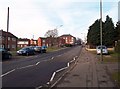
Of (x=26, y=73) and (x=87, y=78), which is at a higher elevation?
(x=26, y=73)

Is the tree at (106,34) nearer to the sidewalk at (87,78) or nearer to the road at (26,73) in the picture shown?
the road at (26,73)

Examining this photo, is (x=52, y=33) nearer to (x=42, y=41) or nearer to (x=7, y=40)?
(x=7, y=40)

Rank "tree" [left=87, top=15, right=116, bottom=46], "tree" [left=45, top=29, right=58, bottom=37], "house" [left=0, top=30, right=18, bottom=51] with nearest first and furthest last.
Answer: "tree" [left=87, top=15, right=116, bottom=46]
"house" [left=0, top=30, right=18, bottom=51]
"tree" [left=45, top=29, right=58, bottom=37]

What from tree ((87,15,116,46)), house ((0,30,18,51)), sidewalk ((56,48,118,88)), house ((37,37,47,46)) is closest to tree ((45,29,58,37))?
house ((0,30,18,51))

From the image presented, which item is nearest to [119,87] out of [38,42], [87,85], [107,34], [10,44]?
[87,85]

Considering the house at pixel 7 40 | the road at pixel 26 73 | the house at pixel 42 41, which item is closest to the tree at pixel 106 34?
the house at pixel 7 40

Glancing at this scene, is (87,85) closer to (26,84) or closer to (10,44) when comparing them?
(26,84)

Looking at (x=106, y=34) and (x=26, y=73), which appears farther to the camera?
(x=106, y=34)

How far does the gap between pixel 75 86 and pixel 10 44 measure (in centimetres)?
7268

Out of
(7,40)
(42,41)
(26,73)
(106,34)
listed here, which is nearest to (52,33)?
(7,40)

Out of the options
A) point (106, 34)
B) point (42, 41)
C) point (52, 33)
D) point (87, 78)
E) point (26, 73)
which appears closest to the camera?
point (87, 78)

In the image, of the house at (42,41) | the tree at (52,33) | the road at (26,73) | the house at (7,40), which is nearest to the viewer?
the road at (26,73)

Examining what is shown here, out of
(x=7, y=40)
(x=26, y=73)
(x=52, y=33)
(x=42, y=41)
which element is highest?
(x=52, y=33)

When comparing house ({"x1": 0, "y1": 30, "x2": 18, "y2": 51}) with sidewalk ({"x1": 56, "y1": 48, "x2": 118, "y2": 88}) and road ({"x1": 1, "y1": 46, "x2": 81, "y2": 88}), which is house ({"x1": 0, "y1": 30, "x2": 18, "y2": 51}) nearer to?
road ({"x1": 1, "y1": 46, "x2": 81, "y2": 88})
